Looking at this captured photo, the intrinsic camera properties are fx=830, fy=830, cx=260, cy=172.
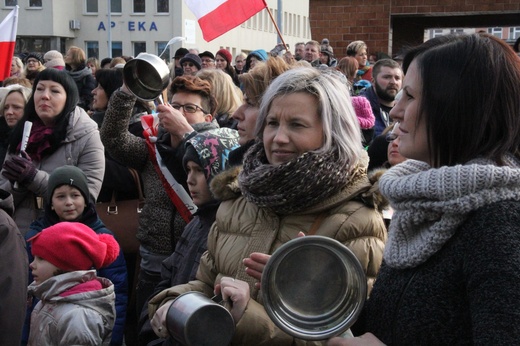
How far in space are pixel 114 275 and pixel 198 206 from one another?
1495mm

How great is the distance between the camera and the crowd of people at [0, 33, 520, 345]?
185cm

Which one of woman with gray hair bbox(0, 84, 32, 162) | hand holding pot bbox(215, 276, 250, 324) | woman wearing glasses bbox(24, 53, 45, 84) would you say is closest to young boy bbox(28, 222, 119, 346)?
hand holding pot bbox(215, 276, 250, 324)

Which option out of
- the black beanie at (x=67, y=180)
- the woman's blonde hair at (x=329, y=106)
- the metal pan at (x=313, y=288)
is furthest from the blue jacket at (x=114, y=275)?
the metal pan at (x=313, y=288)

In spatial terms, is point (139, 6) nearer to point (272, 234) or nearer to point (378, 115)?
point (378, 115)

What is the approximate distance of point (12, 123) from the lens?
21.7ft

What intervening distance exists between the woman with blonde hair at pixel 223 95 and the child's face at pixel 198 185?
5.68 feet

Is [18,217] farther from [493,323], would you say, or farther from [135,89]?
[493,323]

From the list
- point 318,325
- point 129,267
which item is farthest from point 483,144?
point 129,267

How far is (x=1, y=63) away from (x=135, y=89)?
9.40 ft

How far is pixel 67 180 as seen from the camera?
524 cm

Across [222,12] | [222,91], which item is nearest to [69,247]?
[222,91]

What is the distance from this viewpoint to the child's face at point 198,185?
3766 mm

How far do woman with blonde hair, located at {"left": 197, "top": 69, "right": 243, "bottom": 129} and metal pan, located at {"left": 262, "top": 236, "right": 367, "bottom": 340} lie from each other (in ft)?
11.9

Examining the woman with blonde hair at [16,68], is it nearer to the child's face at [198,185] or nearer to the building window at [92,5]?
the child's face at [198,185]
